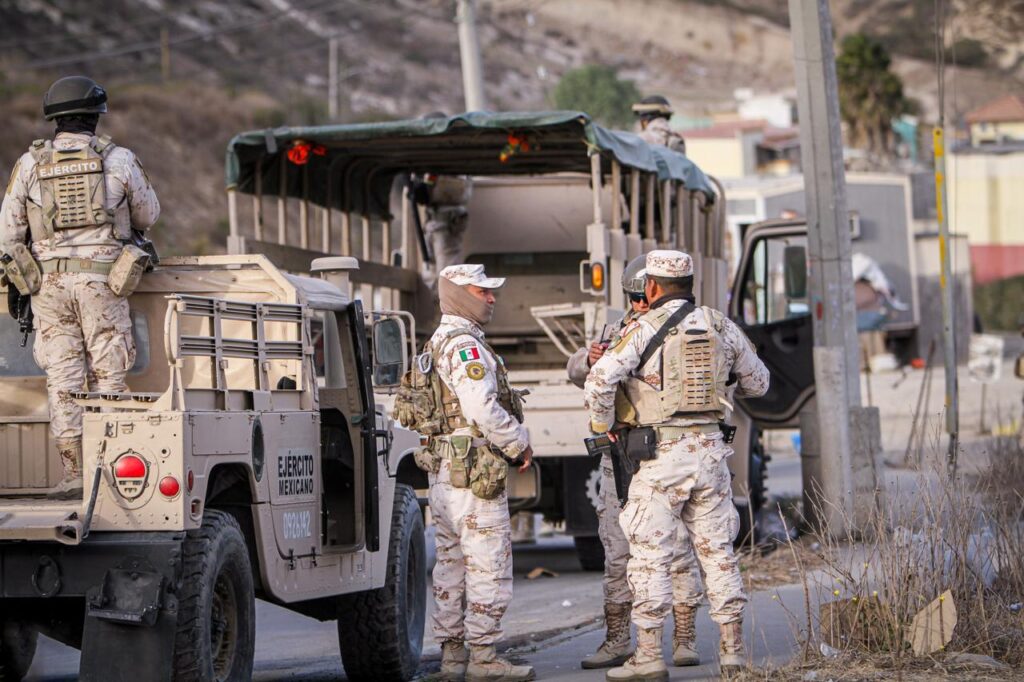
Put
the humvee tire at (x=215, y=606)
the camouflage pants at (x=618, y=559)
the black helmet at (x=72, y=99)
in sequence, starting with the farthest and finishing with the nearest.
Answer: the camouflage pants at (x=618, y=559) → the black helmet at (x=72, y=99) → the humvee tire at (x=215, y=606)

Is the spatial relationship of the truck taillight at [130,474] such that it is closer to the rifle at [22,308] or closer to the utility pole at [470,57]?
the rifle at [22,308]

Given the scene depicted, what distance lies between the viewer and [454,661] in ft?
23.9

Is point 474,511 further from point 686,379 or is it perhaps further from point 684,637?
point 684,637

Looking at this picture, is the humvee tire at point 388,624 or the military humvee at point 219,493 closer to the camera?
the military humvee at point 219,493

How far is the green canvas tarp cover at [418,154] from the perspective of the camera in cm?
1165

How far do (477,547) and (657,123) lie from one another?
25.3 ft

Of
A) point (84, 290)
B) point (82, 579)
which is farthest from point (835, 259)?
point (82, 579)

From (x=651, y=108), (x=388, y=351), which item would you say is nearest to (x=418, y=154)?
(x=651, y=108)

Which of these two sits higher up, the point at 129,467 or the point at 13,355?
the point at 13,355

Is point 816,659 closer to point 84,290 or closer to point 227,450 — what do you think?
point 227,450

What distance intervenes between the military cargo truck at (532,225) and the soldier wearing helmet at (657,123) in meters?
0.53

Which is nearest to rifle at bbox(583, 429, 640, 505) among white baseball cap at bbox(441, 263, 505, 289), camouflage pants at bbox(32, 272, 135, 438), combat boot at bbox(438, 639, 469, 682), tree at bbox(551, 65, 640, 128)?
white baseball cap at bbox(441, 263, 505, 289)

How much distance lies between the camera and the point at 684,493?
22.9 feet

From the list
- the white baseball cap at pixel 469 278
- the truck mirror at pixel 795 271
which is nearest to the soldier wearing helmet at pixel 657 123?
the truck mirror at pixel 795 271
